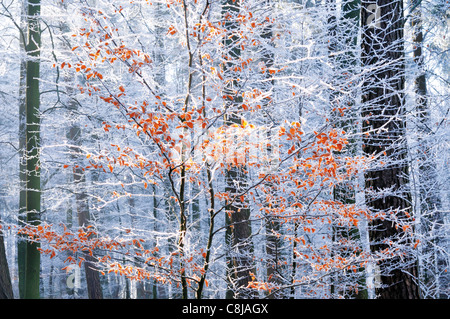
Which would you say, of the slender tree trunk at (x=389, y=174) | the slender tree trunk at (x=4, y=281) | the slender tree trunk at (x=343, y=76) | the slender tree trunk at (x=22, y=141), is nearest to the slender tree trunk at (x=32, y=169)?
the slender tree trunk at (x=22, y=141)

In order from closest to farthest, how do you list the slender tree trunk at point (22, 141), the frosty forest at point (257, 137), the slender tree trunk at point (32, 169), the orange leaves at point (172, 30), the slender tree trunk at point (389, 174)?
the frosty forest at point (257, 137) < the orange leaves at point (172, 30) < the slender tree trunk at point (389, 174) < the slender tree trunk at point (32, 169) < the slender tree trunk at point (22, 141)

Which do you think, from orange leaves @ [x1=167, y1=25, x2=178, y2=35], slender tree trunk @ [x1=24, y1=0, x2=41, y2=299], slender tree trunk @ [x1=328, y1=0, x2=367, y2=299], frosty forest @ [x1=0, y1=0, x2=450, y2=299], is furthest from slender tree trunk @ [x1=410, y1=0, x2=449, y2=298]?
slender tree trunk @ [x1=24, y1=0, x2=41, y2=299]

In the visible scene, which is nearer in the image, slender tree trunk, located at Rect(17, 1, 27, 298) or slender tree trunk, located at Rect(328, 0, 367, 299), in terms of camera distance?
slender tree trunk, located at Rect(328, 0, 367, 299)

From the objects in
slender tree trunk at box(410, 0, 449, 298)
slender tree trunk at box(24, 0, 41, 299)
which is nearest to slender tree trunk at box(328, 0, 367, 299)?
slender tree trunk at box(410, 0, 449, 298)

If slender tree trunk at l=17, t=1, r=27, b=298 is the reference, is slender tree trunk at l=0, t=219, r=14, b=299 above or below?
below

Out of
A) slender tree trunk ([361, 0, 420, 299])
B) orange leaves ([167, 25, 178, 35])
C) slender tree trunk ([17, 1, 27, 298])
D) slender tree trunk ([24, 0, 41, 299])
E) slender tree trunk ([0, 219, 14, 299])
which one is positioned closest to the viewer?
orange leaves ([167, 25, 178, 35])

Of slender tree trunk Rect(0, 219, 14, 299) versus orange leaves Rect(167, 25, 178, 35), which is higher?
orange leaves Rect(167, 25, 178, 35)

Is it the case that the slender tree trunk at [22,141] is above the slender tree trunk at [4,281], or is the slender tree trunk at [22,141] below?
above

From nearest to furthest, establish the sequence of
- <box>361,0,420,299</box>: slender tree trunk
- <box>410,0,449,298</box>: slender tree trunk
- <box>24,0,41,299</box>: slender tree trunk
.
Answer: <box>410,0,449,298</box>: slender tree trunk < <box>361,0,420,299</box>: slender tree trunk < <box>24,0,41,299</box>: slender tree trunk

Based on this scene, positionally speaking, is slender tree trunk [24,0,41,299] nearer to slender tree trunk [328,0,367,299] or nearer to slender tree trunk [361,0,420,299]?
slender tree trunk [328,0,367,299]

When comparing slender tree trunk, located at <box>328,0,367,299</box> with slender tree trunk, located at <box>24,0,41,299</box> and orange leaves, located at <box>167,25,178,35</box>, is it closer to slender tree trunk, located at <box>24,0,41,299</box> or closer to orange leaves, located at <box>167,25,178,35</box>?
orange leaves, located at <box>167,25,178,35</box>

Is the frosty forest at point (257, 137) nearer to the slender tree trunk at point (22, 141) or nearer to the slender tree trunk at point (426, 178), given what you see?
the slender tree trunk at point (426, 178)

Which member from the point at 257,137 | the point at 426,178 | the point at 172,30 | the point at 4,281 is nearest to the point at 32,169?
the point at 4,281
